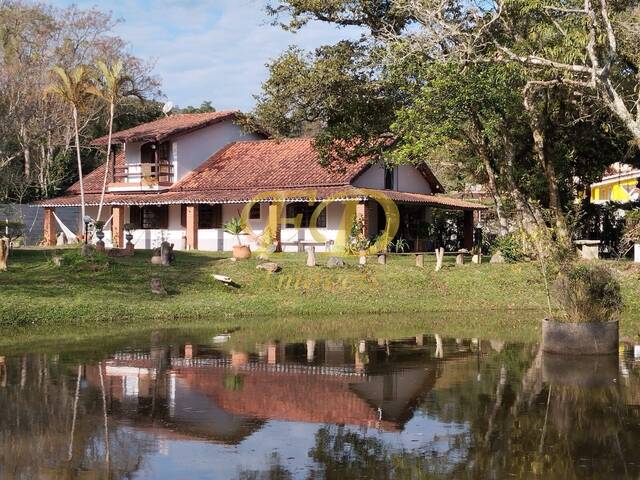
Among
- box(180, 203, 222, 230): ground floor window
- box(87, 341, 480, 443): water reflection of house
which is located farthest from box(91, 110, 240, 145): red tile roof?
box(87, 341, 480, 443): water reflection of house

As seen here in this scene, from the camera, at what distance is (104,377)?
35.9 feet

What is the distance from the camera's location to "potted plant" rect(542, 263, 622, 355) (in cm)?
1257

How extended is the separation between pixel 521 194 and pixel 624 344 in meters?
11.8

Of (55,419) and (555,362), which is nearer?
(55,419)

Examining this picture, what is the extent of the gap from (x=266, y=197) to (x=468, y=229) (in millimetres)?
9578

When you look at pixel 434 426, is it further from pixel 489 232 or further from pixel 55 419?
pixel 489 232

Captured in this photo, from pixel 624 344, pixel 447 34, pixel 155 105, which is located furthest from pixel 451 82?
pixel 155 105

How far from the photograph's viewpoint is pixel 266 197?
3098 centimetres

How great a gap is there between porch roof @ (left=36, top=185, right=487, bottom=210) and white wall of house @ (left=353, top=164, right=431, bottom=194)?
0.58 meters

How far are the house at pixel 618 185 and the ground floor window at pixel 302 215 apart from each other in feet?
35.4

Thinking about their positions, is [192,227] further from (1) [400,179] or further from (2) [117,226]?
(1) [400,179]

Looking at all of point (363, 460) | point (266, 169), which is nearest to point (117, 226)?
point (266, 169)

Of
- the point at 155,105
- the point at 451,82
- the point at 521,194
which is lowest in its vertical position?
the point at 521,194

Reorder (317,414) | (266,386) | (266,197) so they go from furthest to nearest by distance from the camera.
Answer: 1. (266,197)
2. (266,386)
3. (317,414)
